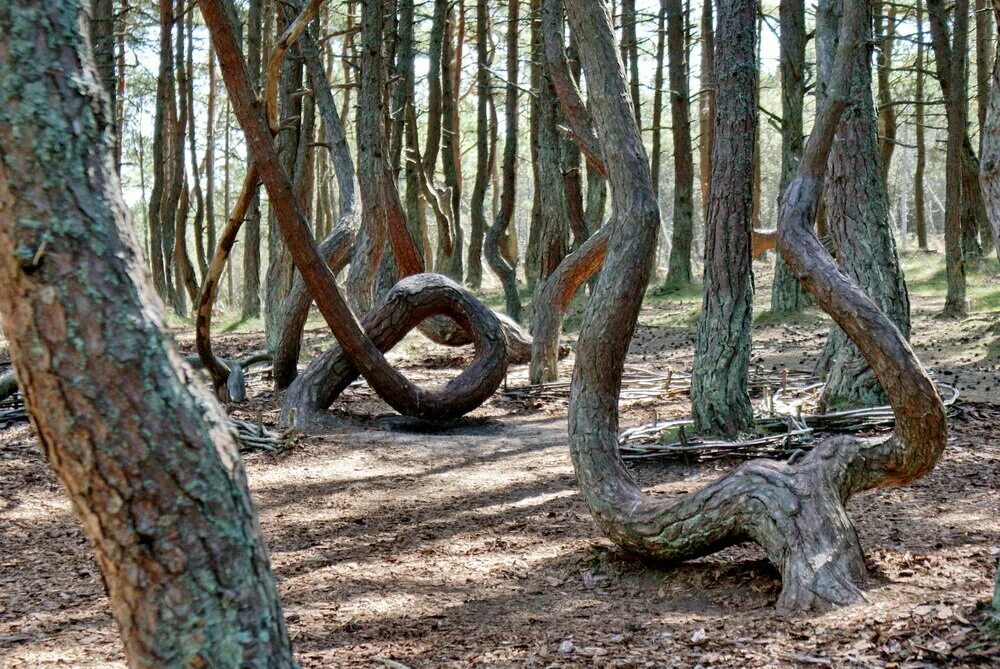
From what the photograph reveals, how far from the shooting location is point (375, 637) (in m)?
3.90

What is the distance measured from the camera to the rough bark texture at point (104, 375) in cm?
205

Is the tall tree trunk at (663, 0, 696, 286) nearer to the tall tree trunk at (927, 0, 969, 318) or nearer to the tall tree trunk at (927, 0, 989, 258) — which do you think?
the tall tree trunk at (927, 0, 989, 258)

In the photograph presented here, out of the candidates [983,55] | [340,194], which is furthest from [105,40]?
[983,55]

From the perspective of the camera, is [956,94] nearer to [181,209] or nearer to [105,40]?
[105,40]

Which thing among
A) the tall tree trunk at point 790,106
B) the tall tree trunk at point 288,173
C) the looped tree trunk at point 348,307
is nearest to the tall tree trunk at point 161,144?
the tall tree trunk at point 288,173

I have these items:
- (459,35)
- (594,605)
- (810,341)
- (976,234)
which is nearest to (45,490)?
(594,605)

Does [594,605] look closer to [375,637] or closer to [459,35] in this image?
[375,637]

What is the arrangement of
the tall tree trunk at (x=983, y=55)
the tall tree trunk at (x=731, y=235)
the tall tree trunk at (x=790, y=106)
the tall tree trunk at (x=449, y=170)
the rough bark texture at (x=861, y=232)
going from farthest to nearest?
1. the tall tree trunk at (x=449, y=170)
2. the tall tree trunk at (x=983, y=55)
3. the tall tree trunk at (x=790, y=106)
4. the rough bark texture at (x=861, y=232)
5. the tall tree trunk at (x=731, y=235)

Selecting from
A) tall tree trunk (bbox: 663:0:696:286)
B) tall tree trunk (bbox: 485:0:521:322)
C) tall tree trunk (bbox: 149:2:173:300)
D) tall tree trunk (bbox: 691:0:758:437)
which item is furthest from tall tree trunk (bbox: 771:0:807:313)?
tall tree trunk (bbox: 149:2:173:300)

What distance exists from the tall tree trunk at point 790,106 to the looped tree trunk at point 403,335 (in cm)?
691

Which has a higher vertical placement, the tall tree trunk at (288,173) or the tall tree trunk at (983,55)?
the tall tree trunk at (983,55)

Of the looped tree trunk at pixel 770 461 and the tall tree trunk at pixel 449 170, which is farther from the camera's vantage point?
the tall tree trunk at pixel 449 170

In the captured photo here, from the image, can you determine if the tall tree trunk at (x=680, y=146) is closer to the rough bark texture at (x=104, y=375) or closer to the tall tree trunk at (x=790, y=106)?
the tall tree trunk at (x=790, y=106)

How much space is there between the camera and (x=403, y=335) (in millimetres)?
8898
